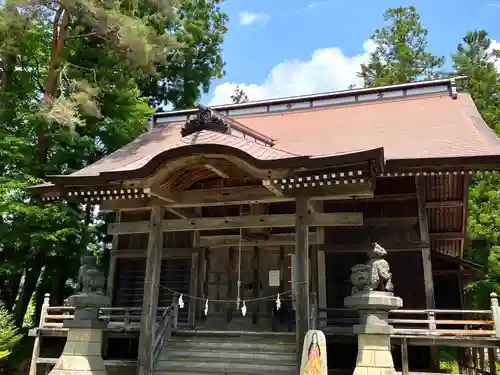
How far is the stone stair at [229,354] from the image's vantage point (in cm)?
846

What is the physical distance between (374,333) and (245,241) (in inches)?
179

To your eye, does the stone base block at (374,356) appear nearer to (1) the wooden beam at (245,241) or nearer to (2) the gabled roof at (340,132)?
(2) the gabled roof at (340,132)

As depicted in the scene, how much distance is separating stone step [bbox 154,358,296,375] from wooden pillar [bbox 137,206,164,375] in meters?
0.34

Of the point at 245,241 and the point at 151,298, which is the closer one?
the point at 151,298

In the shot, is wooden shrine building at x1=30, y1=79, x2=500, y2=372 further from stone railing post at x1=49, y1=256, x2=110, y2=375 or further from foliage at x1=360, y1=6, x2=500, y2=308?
foliage at x1=360, y1=6, x2=500, y2=308

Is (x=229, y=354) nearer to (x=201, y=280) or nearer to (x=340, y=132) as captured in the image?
(x=201, y=280)

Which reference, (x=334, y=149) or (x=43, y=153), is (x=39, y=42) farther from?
(x=334, y=149)

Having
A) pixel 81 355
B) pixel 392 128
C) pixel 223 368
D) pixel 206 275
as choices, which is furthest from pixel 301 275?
pixel 392 128

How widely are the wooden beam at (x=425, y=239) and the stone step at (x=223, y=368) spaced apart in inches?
132

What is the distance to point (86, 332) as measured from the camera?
29.5 ft

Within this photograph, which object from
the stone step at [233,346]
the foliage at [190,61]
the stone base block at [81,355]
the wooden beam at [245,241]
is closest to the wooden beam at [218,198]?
the wooden beam at [245,241]

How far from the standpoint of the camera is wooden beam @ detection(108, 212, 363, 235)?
863 cm

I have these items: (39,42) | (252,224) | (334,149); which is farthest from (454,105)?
(39,42)

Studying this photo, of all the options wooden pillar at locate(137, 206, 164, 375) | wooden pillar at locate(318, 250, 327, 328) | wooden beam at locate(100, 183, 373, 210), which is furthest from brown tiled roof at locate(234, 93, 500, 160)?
wooden pillar at locate(137, 206, 164, 375)
